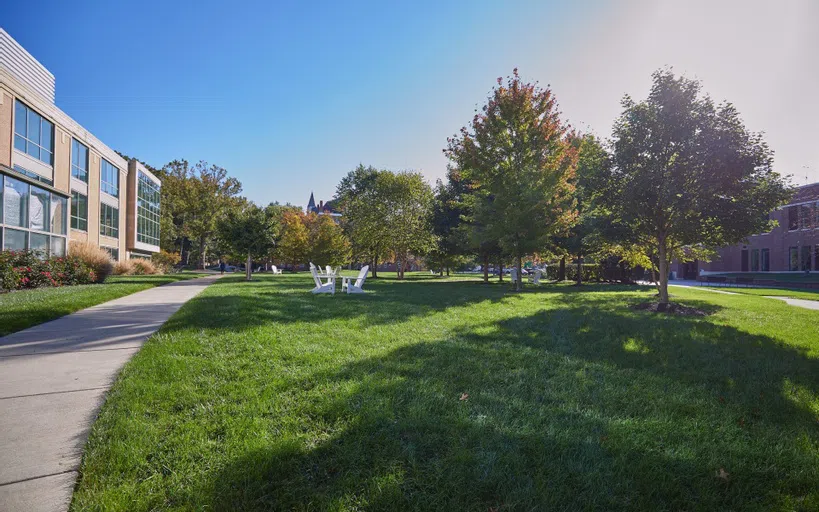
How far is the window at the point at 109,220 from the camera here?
29.1m

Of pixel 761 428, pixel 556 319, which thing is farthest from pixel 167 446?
pixel 556 319

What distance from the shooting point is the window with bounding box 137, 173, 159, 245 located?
3600cm

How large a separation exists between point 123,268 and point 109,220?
6789 mm

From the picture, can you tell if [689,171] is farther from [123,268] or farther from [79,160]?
[79,160]

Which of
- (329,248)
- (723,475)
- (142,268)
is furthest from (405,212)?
(723,475)

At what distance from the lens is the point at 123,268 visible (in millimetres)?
26359

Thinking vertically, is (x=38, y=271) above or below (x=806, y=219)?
below

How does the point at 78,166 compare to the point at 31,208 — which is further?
the point at 78,166

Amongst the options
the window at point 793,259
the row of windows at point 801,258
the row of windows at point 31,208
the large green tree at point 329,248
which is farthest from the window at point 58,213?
the window at point 793,259

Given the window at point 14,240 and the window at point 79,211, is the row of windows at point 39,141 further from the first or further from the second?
the window at point 14,240

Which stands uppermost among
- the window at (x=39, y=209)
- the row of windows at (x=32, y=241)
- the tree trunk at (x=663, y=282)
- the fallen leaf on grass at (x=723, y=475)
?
the window at (x=39, y=209)

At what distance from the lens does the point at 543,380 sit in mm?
4250

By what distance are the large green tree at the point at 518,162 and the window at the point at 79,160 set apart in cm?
2457

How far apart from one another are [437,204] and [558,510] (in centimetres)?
2691
